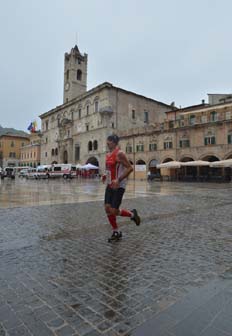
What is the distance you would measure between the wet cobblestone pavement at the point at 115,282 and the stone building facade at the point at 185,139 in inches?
1093

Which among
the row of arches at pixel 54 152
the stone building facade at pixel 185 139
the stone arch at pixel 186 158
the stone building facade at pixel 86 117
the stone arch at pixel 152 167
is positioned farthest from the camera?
the row of arches at pixel 54 152

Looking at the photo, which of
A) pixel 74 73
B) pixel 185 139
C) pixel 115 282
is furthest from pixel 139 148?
pixel 115 282

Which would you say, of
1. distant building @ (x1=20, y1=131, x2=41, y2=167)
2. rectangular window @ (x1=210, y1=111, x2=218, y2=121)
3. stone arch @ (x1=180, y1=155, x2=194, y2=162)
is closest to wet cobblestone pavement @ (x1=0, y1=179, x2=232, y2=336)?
rectangular window @ (x1=210, y1=111, x2=218, y2=121)

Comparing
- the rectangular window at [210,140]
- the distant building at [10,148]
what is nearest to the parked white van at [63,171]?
the rectangular window at [210,140]

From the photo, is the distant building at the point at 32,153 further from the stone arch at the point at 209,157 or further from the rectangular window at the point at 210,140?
the rectangular window at the point at 210,140

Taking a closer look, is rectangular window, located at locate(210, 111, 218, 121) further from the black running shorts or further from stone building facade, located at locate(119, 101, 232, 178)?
the black running shorts

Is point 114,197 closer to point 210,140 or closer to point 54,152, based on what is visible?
point 210,140

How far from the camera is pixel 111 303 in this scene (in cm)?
230

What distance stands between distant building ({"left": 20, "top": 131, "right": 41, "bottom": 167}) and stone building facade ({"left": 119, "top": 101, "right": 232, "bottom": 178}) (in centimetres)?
3863

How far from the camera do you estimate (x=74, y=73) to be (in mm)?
59000

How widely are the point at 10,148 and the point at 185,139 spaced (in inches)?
2712

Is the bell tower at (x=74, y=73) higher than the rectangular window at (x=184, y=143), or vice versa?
the bell tower at (x=74, y=73)

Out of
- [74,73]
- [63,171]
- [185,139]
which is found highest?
[74,73]

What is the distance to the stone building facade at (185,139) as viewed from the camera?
2997 centimetres
